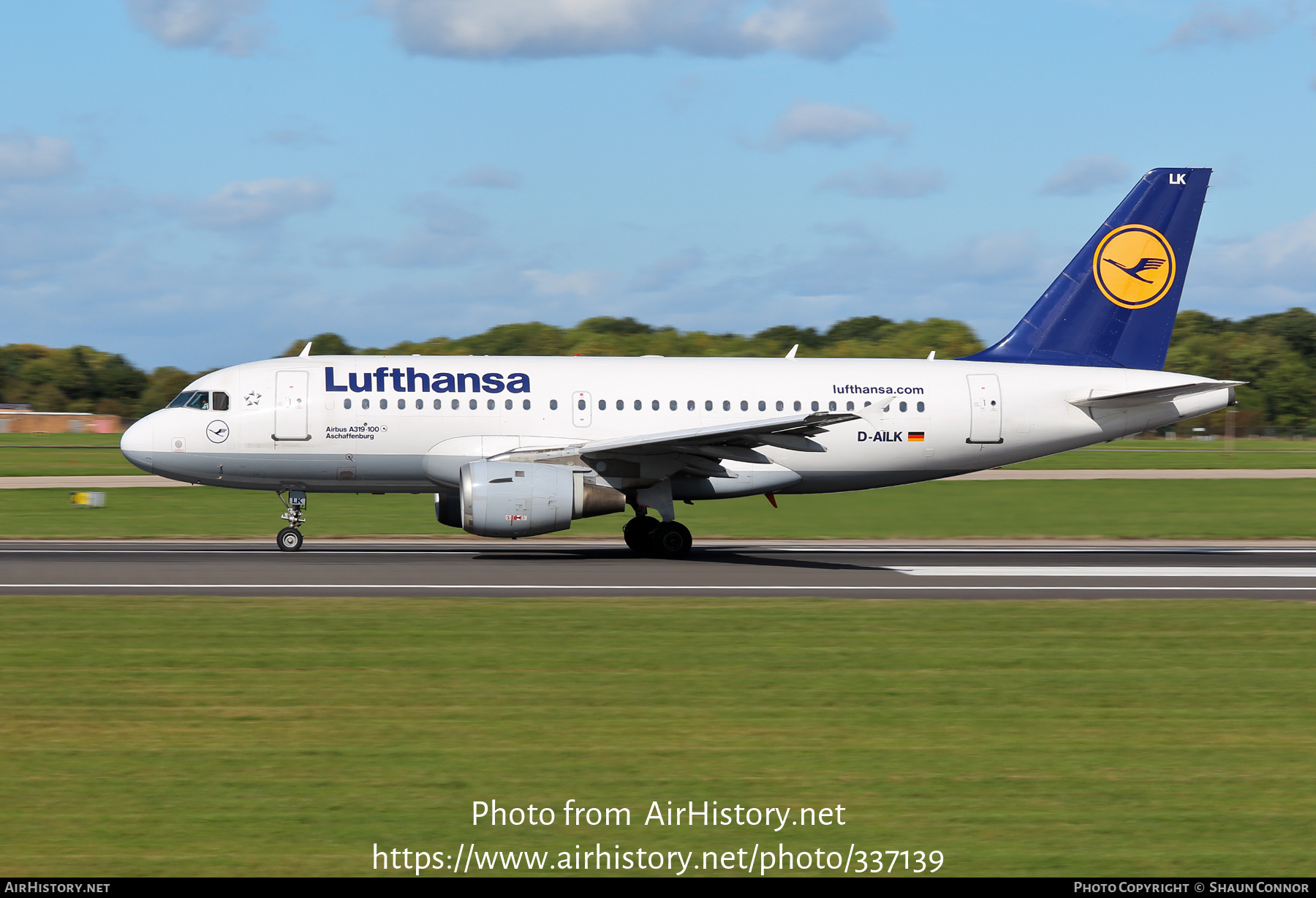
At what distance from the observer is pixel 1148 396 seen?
83.0 ft

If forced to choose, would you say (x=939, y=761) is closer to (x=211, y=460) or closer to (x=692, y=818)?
(x=692, y=818)

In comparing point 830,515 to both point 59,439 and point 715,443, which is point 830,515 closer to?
point 715,443

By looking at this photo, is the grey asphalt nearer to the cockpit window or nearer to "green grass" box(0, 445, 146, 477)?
"green grass" box(0, 445, 146, 477)

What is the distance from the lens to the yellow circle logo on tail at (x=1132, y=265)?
26.8 m

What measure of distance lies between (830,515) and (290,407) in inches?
497

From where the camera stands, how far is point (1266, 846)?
Result: 6.90 m

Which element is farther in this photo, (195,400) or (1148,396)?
(1148,396)

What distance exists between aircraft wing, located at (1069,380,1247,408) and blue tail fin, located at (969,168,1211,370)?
126cm

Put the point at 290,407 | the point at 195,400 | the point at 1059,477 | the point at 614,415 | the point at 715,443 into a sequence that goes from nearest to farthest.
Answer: the point at 715,443, the point at 290,407, the point at 195,400, the point at 614,415, the point at 1059,477

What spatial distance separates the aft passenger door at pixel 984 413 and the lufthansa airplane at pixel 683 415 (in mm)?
40

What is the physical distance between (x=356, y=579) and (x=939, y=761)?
12384 mm

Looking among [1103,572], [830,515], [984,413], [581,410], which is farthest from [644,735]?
[830,515]

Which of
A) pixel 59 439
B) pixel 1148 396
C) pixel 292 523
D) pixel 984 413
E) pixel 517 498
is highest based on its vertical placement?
pixel 59 439
